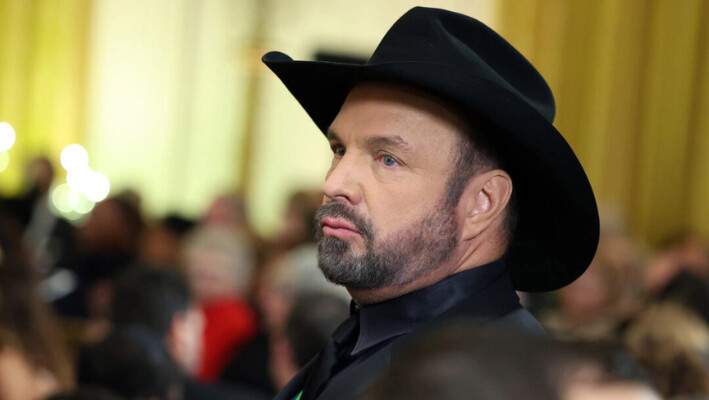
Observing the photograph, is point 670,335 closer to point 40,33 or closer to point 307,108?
point 307,108

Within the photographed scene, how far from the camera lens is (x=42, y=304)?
134 inches

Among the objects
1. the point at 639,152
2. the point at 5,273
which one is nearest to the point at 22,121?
the point at 639,152

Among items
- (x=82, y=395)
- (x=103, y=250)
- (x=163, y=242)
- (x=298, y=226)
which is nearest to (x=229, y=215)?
(x=163, y=242)

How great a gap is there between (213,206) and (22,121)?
495cm

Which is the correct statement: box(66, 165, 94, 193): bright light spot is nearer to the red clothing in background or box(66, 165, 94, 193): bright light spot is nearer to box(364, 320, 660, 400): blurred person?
the red clothing in background

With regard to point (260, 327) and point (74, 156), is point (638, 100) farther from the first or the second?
point (74, 156)

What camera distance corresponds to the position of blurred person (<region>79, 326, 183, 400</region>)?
275 cm

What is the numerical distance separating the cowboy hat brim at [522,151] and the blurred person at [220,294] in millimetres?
2947

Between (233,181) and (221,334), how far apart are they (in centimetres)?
697

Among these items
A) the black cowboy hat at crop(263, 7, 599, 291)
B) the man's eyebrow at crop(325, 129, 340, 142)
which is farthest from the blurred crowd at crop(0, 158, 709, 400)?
the man's eyebrow at crop(325, 129, 340, 142)

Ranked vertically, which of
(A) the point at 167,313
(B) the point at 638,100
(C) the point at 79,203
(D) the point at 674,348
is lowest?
(C) the point at 79,203

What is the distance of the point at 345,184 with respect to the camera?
1637 millimetres

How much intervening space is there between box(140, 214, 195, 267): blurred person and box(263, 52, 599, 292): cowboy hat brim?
4824mm

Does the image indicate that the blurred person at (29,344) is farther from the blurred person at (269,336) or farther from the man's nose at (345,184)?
the man's nose at (345,184)
